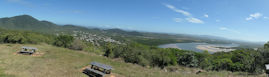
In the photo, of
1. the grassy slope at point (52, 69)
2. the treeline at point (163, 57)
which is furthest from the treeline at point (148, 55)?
the grassy slope at point (52, 69)

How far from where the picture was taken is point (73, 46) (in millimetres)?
21312

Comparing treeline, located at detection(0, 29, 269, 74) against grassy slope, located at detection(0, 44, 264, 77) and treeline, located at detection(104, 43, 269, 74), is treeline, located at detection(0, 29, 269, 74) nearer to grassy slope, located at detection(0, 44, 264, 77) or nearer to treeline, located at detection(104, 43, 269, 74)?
treeline, located at detection(104, 43, 269, 74)

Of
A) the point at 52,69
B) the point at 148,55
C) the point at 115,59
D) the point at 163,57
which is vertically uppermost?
the point at 52,69

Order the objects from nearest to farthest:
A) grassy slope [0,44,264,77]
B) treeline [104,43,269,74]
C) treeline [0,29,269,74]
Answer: grassy slope [0,44,264,77] < treeline [104,43,269,74] < treeline [0,29,269,74]

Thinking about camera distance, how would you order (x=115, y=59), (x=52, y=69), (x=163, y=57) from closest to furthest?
(x=52, y=69), (x=115, y=59), (x=163, y=57)

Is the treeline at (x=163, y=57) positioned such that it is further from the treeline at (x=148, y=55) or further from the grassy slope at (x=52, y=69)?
the grassy slope at (x=52, y=69)

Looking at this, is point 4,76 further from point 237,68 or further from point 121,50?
point 237,68

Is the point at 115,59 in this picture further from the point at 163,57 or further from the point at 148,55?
the point at 163,57

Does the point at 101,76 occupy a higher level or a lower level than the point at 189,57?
higher

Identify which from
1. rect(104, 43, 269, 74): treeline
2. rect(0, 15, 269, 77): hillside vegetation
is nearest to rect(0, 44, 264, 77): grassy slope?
rect(0, 15, 269, 77): hillside vegetation

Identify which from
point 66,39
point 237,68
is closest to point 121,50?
point 66,39

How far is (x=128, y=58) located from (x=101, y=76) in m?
9.52

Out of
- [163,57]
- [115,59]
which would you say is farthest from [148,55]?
[115,59]

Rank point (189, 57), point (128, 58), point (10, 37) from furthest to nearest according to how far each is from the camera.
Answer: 1. point (189, 57)
2. point (10, 37)
3. point (128, 58)
